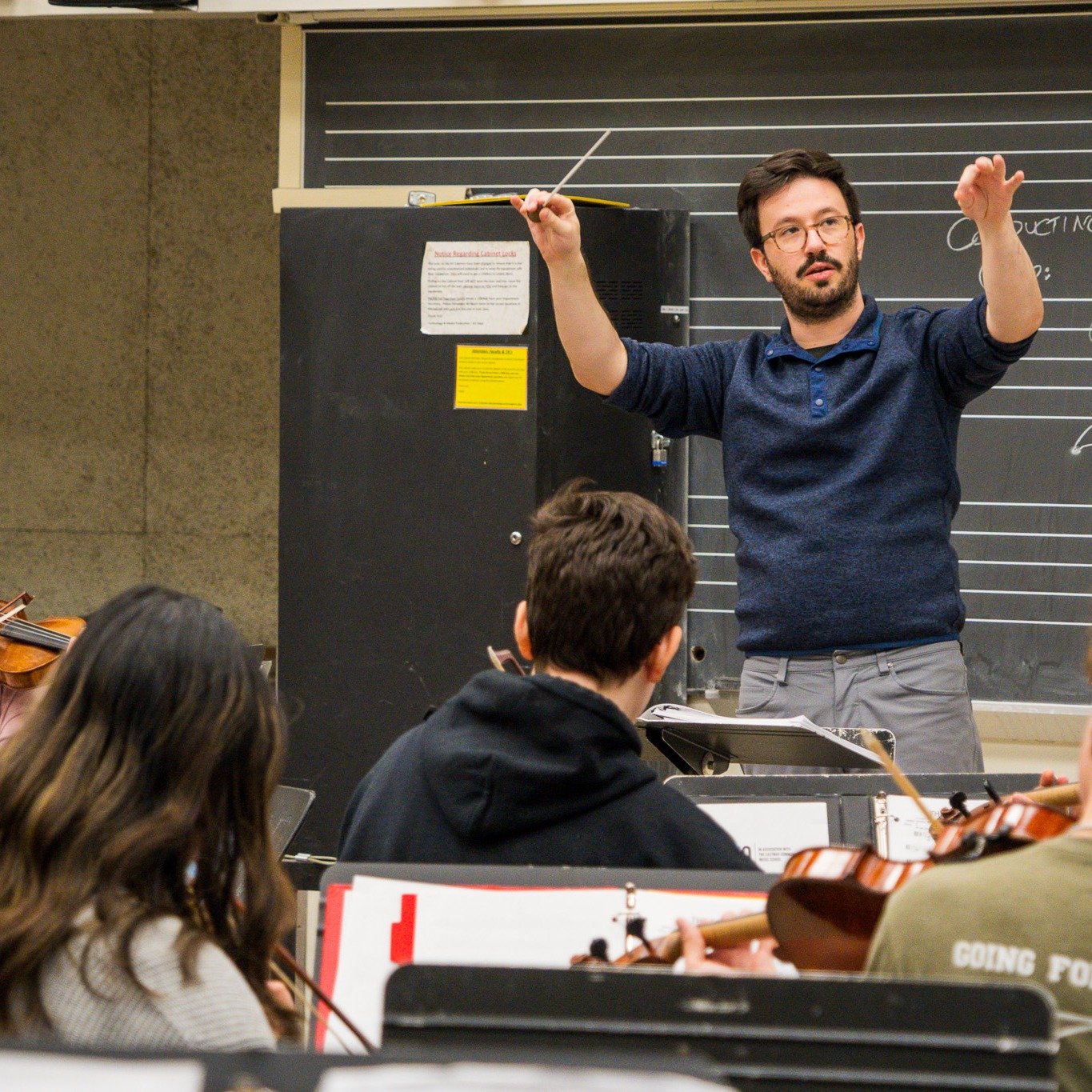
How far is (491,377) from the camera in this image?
3.64 meters

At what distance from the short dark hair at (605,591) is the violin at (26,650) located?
1906 mm

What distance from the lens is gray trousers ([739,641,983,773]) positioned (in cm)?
270

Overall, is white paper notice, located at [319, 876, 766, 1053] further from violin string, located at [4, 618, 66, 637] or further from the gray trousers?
violin string, located at [4, 618, 66, 637]

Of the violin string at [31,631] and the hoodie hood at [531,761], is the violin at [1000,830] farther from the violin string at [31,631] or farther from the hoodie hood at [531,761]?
the violin string at [31,631]

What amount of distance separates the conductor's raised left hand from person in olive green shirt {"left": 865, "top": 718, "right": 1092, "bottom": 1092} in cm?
161

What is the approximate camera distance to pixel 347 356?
371cm

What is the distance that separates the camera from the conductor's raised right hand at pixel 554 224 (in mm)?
2785

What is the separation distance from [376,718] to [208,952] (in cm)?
248

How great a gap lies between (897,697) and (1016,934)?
1522 mm

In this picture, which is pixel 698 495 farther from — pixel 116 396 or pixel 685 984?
pixel 685 984

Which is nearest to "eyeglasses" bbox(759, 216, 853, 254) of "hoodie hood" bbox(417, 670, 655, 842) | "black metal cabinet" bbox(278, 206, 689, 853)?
"black metal cabinet" bbox(278, 206, 689, 853)

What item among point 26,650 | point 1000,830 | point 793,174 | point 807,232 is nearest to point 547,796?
point 1000,830

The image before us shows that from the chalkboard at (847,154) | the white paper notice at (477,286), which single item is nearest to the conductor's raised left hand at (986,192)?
the chalkboard at (847,154)

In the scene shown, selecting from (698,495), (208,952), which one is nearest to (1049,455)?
(698,495)
